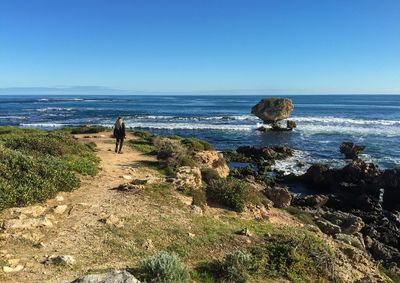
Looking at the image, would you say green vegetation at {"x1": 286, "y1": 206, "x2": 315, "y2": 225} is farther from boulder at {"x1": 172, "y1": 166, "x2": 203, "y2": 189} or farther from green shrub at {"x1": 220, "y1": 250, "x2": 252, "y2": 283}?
green shrub at {"x1": 220, "y1": 250, "x2": 252, "y2": 283}

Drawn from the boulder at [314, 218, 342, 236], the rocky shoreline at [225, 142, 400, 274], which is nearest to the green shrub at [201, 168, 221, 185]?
the rocky shoreline at [225, 142, 400, 274]

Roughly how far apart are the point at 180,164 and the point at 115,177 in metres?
3.32

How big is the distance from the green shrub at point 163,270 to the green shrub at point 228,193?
5.85 m

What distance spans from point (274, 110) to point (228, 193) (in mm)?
52330

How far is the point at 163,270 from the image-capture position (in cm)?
741

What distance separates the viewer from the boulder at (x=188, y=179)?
14.1 meters

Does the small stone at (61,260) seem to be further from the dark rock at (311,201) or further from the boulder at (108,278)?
the dark rock at (311,201)

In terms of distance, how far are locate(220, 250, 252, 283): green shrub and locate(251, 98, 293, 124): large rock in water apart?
56.8 meters

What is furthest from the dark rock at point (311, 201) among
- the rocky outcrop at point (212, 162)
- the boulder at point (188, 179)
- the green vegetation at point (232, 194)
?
the boulder at point (188, 179)

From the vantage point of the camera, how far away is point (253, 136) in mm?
51406

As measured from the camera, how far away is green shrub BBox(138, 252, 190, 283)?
7.38m

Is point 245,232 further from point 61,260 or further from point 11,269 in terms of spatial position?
point 11,269

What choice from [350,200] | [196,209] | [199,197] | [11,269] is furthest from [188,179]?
[350,200]

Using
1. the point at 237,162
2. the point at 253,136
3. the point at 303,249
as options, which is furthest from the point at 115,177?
the point at 253,136
